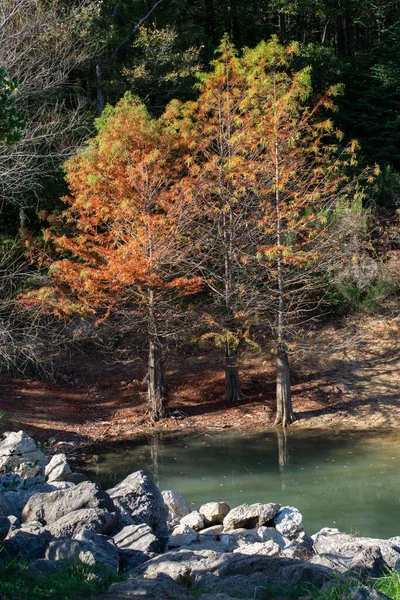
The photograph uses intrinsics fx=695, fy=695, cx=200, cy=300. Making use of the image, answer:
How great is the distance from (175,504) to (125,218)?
6622mm

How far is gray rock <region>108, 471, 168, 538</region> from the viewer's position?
870cm

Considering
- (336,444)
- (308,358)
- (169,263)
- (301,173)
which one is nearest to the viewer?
(336,444)

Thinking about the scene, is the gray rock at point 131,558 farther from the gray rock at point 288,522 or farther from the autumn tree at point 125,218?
the autumn tree at point 125,218

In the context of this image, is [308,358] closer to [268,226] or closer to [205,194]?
[268,226]

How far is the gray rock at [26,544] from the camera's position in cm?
639

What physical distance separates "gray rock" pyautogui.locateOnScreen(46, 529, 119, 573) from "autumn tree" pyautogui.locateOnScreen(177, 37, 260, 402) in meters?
8.82

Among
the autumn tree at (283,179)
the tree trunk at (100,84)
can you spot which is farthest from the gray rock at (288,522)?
the tree trunk at (100,84)

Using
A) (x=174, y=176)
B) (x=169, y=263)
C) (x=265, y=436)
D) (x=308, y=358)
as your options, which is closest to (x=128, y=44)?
(x=174, y=176)

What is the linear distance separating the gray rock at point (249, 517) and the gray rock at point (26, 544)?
313cm

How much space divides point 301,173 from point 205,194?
249cm

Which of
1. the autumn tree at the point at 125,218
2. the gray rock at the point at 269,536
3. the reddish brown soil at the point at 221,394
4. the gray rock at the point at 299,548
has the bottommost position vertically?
the reddish brown soil at the point at 221,394

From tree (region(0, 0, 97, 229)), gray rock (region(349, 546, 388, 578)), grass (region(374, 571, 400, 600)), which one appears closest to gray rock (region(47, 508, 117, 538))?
gray rock (region(349, 546, 388, 578))

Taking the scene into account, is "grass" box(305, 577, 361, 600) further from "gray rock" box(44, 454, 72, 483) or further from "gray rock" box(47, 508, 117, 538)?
"gray rock" box(44, 454, 72, 483)

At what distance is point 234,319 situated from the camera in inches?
636
